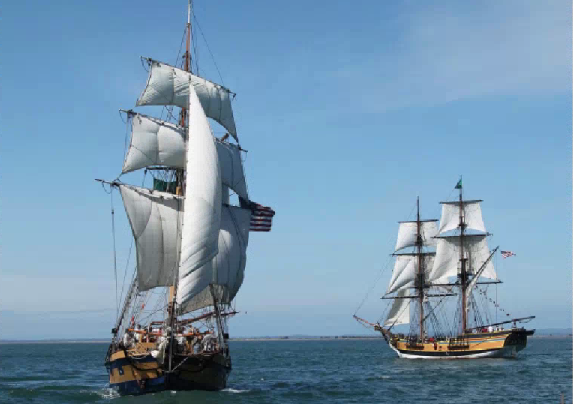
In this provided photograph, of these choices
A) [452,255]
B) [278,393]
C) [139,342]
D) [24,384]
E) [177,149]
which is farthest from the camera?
[452,255]

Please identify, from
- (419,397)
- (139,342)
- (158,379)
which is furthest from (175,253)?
(419,397)

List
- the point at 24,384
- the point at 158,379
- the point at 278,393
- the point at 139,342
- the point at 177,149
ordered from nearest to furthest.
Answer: the point at 158,379 → the point at 139,342 → the point at 278,393 → the point at 177,149 → the point at 24,384

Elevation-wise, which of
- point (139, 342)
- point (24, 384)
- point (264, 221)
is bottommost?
point (24, 384)

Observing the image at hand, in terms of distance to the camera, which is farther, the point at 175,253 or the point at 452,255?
the point at 452,255

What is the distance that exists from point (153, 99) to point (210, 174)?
16986 millimetres

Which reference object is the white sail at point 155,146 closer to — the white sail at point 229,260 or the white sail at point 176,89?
the white sail at point 176,89

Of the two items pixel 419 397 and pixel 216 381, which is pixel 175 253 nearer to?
pixel 216 381

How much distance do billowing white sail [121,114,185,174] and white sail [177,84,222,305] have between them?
1196 centimetres

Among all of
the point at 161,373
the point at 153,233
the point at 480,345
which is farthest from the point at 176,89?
the point at 480,345

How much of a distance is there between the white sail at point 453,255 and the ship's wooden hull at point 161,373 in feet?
202

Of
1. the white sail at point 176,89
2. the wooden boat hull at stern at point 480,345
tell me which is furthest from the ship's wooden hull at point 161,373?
the wooden boat hull at stern at point 480,345

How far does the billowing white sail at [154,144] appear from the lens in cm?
5441

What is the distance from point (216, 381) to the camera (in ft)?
144

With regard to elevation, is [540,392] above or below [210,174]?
below
